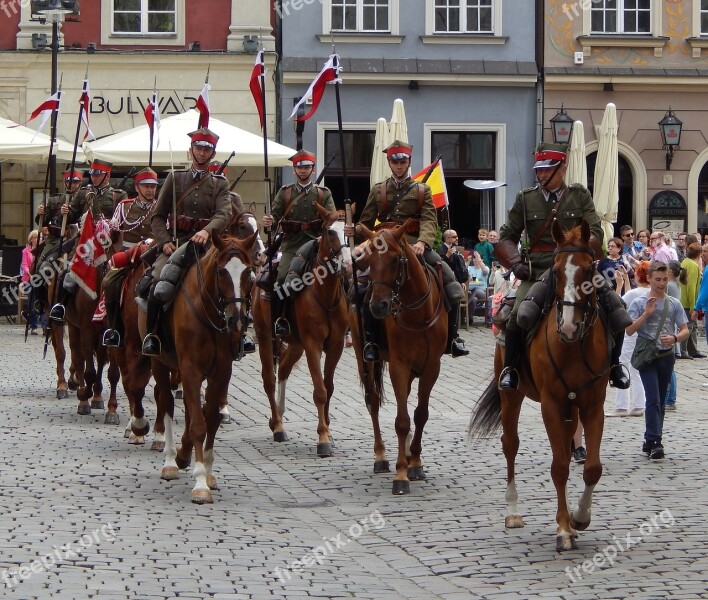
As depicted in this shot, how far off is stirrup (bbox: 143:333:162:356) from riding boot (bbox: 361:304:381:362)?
1.73 m

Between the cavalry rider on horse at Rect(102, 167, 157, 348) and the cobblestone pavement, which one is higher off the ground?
the cavalry rider on horse at Rect(102, 167, 157, 348)

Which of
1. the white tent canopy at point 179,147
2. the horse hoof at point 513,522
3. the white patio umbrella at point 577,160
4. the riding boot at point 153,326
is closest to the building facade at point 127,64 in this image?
the white tent canopy at point 179,147

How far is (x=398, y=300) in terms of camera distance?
12.0 meters

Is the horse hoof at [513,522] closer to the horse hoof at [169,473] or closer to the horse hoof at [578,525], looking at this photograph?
the horse hoof at [578,525]

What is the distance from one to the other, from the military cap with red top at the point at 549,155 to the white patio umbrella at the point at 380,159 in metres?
15.9

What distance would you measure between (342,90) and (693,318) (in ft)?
41.1

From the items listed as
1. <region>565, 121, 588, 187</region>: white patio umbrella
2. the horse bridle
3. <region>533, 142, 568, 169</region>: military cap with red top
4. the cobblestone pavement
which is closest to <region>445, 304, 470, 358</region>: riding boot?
the cobblestone pavement

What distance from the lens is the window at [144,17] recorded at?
3231cm

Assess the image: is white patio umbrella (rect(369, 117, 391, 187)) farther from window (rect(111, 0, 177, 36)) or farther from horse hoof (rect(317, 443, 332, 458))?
horse hoof (rect(317, 443, 332, 458))

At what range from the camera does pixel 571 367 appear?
975 centimetres

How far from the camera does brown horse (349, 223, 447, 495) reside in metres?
11.6

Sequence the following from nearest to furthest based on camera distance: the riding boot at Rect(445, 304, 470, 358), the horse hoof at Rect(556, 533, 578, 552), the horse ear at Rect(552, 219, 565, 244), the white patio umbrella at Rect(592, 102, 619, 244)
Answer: the horse hoof at Rect(556, 533, 578, 552) < the horse ear at Rect(552, 219, 565, 244) < the riding boot at Rect(445, 304, 470, 358) < the white patio umbrella at Rect(592, 102, 619, 244)

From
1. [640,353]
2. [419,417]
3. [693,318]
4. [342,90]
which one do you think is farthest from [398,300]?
[342,90]

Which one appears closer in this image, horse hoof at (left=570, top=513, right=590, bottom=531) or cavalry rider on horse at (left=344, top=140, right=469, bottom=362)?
horse hoof at (left=570, top=513, right=590, bottom=531)
